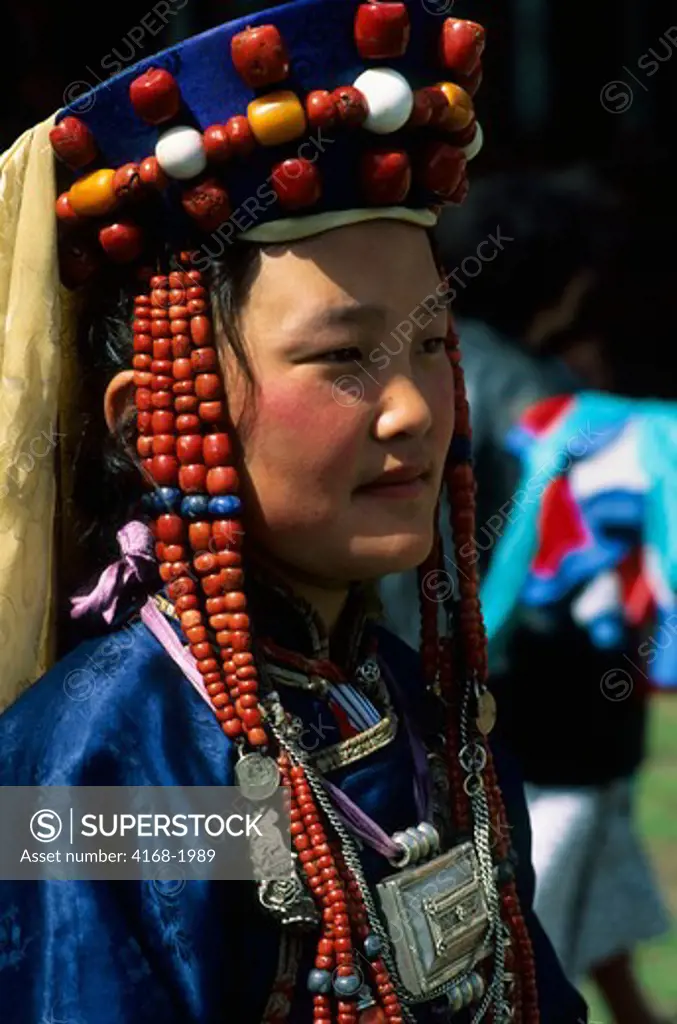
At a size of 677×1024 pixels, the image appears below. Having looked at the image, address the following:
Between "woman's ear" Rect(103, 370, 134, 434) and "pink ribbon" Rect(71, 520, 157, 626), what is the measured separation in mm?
120

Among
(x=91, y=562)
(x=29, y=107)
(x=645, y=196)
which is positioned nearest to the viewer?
(x=91, y=562)

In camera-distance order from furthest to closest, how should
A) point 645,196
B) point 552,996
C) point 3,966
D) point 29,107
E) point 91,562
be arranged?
1. point 645,196
2. point 29,107
3. point 552,996
4. point 91,562
5. point 3,966

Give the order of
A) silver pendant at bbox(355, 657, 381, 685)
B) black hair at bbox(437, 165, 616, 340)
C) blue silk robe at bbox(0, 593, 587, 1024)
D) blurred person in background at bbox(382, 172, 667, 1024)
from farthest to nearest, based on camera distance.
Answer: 1. black hair at bbox(437, 165, 616, 340)
2. blurred person in background at bbox(382, 172, 667, 1024)
3. silver pendant at bbox(355, 657, 381, 685)
4. blue silk robe at bbox(0, 593, 587, 1024)

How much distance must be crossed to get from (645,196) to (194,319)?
6.26 m

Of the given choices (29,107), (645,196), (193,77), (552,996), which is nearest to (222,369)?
(193,77)

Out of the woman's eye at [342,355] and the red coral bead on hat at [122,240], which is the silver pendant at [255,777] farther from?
the red coral bead on hat at [122,240]

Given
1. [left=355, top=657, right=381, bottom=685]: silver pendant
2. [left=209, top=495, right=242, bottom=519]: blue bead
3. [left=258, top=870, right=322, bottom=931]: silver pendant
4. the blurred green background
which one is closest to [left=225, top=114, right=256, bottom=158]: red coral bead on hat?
[left=209, top=495, right=242, bottom=519]: blue bead

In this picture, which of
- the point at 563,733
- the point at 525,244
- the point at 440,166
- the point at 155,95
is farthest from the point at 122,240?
the point at 525,244

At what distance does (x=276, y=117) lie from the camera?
1.80 meters

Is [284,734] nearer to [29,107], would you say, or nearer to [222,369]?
[222,369]

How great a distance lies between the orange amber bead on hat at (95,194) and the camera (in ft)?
6.07

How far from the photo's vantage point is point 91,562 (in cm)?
205

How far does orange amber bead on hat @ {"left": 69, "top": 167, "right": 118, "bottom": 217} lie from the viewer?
1852mm

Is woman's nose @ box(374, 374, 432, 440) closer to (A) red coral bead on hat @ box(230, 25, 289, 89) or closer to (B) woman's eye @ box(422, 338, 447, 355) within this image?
(B) woman's eye @ box(422, 338, 447, 355)
